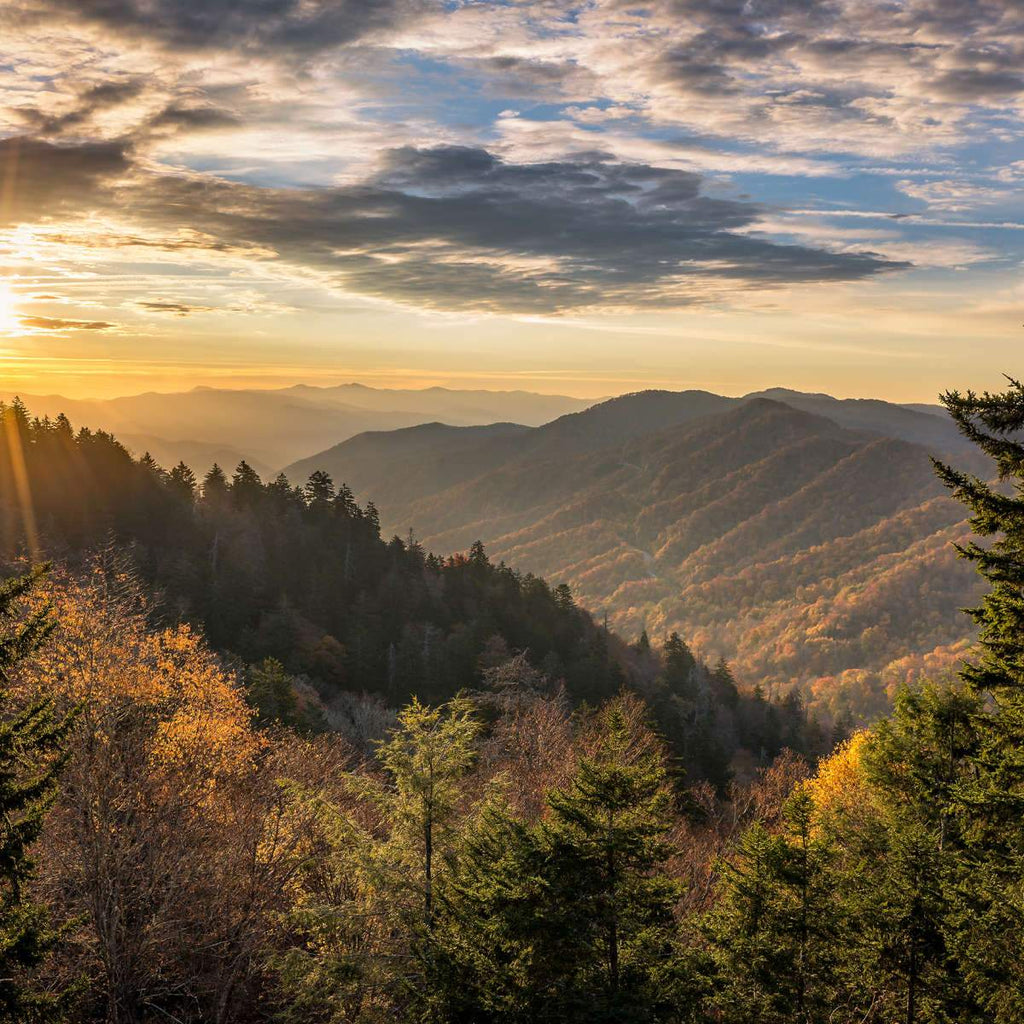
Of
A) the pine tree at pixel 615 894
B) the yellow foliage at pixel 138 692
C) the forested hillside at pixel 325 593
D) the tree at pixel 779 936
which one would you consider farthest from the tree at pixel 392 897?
the forested hillside at pixel 325 593

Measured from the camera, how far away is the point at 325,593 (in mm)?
83875

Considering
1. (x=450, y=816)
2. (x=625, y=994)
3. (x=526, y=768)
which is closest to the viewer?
(x=625, y=994)

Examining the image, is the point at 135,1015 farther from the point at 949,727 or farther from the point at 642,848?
the point at 949,727

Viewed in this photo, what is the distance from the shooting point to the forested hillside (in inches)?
2773

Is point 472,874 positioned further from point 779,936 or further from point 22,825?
point 22,825

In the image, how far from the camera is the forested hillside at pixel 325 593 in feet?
231

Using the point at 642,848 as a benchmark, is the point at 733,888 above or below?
below

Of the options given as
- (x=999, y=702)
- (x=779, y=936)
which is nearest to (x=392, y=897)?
(x=779, y=936)

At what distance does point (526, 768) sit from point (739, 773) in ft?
186

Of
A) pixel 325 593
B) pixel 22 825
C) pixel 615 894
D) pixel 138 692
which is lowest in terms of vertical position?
pixel 325 593

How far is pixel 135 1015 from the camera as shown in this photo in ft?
59.3

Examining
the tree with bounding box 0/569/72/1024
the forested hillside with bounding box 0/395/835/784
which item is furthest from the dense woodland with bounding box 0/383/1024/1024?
the forested hillside with bounding box 0/395/835/784

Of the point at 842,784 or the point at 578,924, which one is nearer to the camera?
the point at 578,924

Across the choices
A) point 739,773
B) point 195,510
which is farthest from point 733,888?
point 195,510
